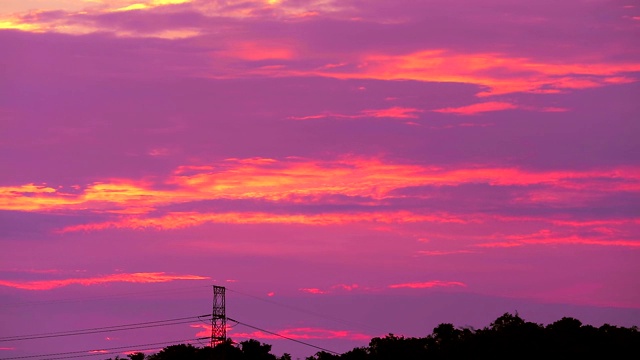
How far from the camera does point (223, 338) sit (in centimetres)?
18350

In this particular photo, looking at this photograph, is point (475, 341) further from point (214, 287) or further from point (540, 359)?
point (214, 287)

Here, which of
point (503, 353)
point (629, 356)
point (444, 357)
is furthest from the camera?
point (444, 357)

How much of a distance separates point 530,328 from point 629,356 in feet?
77.3

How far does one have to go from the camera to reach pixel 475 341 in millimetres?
180875

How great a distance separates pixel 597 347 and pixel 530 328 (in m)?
18.8

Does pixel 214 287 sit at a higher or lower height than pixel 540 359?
higher

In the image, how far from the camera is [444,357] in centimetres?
18238

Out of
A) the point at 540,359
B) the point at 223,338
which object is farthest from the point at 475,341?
the point at 223,338

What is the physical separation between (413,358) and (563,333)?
88.8ft

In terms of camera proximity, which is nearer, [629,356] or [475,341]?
[629,356]

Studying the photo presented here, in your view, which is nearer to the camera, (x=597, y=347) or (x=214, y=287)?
(x=597, y=347)

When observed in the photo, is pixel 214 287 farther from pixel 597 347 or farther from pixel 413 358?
pixel 597 347

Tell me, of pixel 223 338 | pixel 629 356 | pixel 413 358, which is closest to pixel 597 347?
pixel 629 356

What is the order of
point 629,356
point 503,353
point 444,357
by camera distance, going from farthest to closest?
1. point 444,357
2. point 503,353
3. point 629,356
